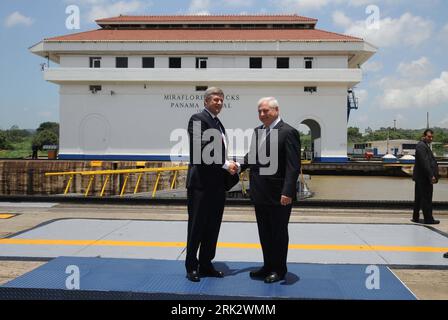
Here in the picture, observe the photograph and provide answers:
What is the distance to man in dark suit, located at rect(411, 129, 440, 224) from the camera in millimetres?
7562

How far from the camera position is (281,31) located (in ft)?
106

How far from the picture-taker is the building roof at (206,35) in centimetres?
2978

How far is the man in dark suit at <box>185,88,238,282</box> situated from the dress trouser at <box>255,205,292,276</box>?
491 millimetres

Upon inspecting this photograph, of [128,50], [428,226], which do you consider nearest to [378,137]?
[128,50]

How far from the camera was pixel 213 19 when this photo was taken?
34156 mm

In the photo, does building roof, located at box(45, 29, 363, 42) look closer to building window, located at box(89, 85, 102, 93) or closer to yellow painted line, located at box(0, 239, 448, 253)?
building window, located at box(89, 85, 102, 93)

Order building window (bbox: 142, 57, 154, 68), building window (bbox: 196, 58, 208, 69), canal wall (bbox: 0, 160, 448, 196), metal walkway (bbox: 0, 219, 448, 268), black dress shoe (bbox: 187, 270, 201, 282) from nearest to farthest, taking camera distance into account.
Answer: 1. black dress shoe (bbox: 187, 270, 201, 282)
2. metal walkway (bbox: 0, 219, 448, 268)
3. canal wall (bbox: 0, 160, 448, 196)
4. building window (bbox: 196, 58, 208, 69)
5. building window (bbox: 142, 57, 154, 68)

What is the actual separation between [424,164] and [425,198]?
2.01 feet

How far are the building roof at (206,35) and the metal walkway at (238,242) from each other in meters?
24.3

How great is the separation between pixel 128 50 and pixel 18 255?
25.9 metres

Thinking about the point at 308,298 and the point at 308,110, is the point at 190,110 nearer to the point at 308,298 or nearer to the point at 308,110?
the point at 308,110

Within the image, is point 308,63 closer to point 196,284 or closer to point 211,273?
point 211,273
